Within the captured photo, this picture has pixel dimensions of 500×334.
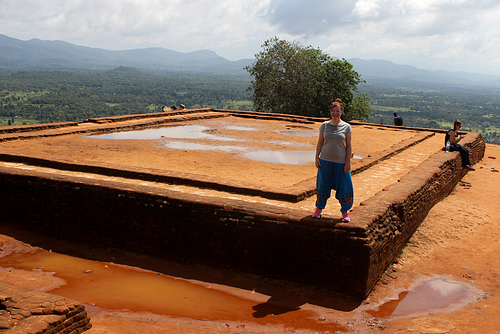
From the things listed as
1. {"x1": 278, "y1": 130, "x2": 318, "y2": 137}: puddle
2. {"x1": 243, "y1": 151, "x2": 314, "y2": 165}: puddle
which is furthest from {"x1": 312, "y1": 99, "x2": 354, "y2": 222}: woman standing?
{"x1": 278, "y1": 130, "x2": 318, "y2": 137}: puddle

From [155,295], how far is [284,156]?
5.65m

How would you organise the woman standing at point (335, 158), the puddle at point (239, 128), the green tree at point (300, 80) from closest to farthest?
the woman standing at point (335, 158), the puddle at point (239, 128), the green tree at point (300, 80)

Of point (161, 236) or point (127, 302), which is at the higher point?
point (161, 236)

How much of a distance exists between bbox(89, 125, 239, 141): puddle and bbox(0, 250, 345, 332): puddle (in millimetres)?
6554

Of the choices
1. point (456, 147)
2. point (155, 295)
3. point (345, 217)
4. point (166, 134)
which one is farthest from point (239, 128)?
point (155, 295)

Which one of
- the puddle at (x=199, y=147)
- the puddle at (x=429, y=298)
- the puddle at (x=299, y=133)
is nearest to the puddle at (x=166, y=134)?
the puddle at (x=199, y=147)

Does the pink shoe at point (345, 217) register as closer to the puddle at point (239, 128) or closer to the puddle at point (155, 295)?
the puddle at point (155, 295)

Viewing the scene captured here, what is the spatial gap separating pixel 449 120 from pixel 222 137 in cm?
8225

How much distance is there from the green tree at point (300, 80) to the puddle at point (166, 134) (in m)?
14.5

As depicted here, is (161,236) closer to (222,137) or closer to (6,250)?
(6,250)

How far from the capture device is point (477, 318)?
4.88 metres

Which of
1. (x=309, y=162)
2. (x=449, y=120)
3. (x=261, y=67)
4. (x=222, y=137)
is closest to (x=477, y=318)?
(x=309, y=162)

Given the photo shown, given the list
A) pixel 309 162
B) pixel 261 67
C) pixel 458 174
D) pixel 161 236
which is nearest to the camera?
pixel 161 236

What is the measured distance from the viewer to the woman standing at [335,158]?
195 inches
